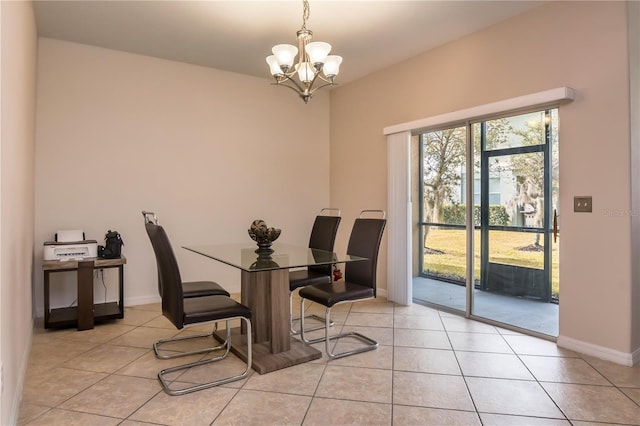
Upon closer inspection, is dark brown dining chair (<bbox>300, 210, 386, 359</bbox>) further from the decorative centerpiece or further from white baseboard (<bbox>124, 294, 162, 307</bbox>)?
white baseboard (<bbox>124, 294, 162, 307</bbox>)

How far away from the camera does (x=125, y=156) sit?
13.6 feet

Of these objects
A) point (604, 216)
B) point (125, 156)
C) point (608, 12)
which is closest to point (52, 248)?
point (125, 156)

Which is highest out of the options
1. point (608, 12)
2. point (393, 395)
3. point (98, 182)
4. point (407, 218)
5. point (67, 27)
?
point (67, 27)

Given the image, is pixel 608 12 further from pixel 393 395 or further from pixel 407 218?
pixel 393 395

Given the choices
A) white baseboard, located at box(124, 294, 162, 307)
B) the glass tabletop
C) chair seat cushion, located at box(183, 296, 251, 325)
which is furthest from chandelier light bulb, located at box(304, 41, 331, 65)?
white baseboard, located at box(124, 294, 162, 307)

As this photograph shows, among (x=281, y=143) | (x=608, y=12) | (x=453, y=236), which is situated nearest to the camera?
(x=608, y=12)

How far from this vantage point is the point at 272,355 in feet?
8.95

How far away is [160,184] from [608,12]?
165 inches

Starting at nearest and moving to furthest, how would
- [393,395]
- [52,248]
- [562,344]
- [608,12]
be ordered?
[393,395] → [608,12] → [562,344] → [52,248]

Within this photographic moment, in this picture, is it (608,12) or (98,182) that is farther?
(98,182)

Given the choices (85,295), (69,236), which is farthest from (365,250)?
(69,236)

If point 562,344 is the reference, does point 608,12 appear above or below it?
above

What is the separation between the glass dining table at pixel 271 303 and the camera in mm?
2613

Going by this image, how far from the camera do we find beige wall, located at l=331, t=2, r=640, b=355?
2701 mm
